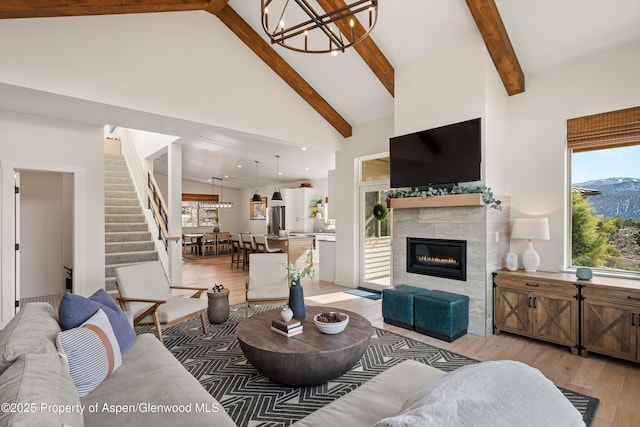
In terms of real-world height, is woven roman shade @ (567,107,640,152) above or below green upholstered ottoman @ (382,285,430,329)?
above

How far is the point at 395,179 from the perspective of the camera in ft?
15.3

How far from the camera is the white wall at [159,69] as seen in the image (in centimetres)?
319

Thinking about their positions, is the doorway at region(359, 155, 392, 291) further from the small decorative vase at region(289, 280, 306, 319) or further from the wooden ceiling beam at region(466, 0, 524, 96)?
the small decorative vase at region(289, 280, 306, 319)

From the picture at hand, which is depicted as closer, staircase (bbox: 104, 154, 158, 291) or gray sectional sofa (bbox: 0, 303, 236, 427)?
gray sectional sofa (bbox: 0, 303, 236, 427)

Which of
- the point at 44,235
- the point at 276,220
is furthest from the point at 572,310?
the point at 276,220

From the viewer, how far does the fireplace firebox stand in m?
4.01

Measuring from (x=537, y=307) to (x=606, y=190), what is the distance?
1.63 m

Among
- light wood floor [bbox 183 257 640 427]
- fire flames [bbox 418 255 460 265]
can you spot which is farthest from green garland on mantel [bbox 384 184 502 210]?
light wood floor [bbox 183 257 640 427]

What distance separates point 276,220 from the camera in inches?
456

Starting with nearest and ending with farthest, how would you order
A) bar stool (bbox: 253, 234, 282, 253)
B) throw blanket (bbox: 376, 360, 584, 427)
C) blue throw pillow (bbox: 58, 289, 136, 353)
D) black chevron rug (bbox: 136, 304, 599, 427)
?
throw blanket (bbox: 376, 360, 584, 427), blue throw pillow (bbox: 58, 289, 136, 353), black chevron rug (bbox: 136, 304, 599, 427), bar stool (bbox: 253, 234, 282, 253)

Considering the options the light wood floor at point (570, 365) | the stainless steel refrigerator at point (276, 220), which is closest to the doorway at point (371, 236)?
the light wood floor at point (570, 365)

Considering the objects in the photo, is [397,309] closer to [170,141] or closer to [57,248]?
[170,141]

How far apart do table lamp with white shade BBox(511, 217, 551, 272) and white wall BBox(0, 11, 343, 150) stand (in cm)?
356

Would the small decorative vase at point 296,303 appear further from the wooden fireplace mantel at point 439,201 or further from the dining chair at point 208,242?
the dining chair at point 208,242
